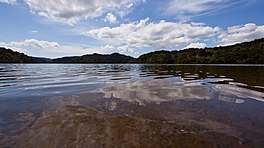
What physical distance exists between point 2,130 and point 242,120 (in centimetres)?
682

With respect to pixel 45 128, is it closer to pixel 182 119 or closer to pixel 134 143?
pixel 134 143

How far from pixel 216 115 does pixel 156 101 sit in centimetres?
280

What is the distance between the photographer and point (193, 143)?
4.42 metres

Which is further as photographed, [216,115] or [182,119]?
[216,115]

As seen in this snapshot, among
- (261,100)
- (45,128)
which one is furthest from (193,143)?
(261,100)

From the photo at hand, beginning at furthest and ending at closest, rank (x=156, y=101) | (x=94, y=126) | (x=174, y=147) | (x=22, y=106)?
1. (x=156, y=101)
2. (x=22, y=106)
3. (x=94, y=126)
4. (x=174, y=147)

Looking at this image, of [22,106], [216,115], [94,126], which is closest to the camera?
[94,126]

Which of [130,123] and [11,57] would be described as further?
[11,57]

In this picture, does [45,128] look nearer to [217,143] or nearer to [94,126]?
[94,126]

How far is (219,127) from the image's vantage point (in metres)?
5.53

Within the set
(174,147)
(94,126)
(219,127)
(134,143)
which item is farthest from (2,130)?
(219,127)

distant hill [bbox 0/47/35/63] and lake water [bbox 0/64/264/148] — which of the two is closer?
lake water [bbox 0/64/264/148]

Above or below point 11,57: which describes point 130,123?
below

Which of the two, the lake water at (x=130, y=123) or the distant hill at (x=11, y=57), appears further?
the distant hill at (x=11, y=57)
